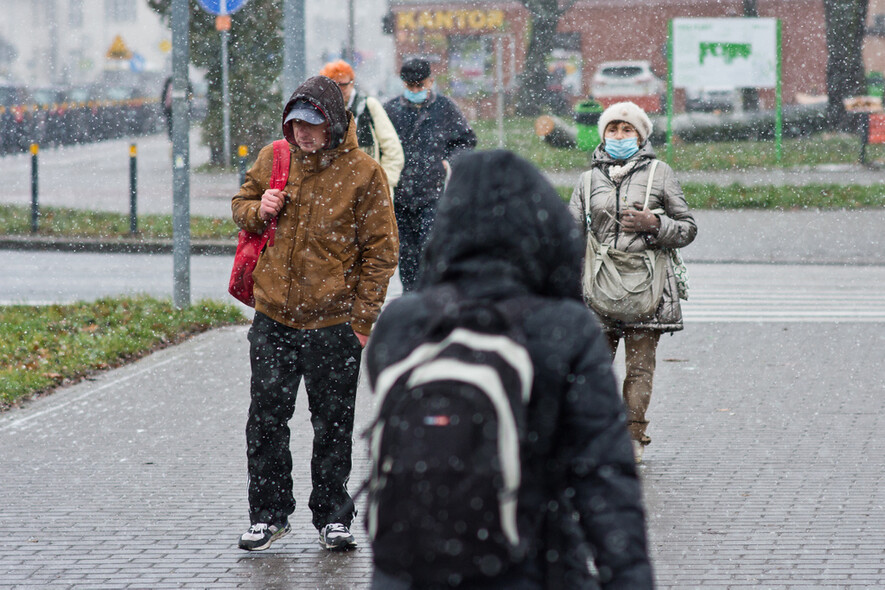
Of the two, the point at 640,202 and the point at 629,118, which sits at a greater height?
the point at 629,118

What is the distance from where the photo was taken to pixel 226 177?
26672 millimetres

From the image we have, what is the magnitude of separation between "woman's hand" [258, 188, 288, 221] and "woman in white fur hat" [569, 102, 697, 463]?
1861 millimetres

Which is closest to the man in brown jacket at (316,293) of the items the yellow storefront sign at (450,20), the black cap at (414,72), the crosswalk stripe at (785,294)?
the black cap at (414,72)

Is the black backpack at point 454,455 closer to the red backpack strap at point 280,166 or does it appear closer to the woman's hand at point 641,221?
the red backpack strap at point 280,166

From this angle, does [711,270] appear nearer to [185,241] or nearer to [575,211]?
[185,241]

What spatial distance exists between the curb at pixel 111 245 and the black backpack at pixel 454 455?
565 inches

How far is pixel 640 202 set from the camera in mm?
6242

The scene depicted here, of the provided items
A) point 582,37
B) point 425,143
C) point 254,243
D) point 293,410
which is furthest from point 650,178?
point 582,37

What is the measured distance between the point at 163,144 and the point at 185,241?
32.2 m

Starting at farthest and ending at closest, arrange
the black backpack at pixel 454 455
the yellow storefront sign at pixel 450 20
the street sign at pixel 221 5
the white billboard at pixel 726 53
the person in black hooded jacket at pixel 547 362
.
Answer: the yellow storefront sign at pixel 450 20, the white billboard at pixel 726 53, the street sign at pixel 221 5, the person in black hooded jacket at pixel 547 362, the black backpack at pixel 454 455

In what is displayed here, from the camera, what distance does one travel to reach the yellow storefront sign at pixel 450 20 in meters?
48.8

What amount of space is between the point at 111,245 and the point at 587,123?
40.7 feet

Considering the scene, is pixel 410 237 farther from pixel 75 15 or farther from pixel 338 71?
pixel 75 15

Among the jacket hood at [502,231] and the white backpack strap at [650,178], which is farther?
the white backpack strap at [650,178]
